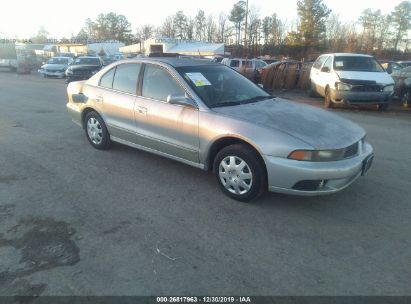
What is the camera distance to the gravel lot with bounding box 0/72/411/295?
273 cm

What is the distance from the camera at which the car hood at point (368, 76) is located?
10553 millimetres

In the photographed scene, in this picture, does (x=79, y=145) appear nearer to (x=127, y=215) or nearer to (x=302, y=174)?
(x=127, y=215)

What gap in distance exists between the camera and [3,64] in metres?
32.3

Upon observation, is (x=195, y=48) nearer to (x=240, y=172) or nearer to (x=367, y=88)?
(x=367, y=88)

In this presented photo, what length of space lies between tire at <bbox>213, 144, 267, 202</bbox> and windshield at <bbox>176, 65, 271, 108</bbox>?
698 millimetres

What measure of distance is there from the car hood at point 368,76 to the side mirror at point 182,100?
7885 mm

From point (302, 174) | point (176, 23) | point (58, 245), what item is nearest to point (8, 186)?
point (58, 245)

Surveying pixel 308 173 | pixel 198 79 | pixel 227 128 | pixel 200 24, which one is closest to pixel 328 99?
pixel 198 79

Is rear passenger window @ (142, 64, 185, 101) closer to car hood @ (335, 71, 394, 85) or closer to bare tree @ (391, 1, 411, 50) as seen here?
car hood @ (335, 71, 394, 85)

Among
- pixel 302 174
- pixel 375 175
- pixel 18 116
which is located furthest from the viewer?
pixel 18 116

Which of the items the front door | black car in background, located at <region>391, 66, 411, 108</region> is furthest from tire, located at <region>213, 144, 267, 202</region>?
black car in background, located at <region>391, 66, 411, 108</region>

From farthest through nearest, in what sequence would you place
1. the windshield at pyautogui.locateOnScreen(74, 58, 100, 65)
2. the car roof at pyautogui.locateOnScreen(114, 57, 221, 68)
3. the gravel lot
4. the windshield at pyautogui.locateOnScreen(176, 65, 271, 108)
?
the windshield at pyautogui.locateOnScreen(74, 58, 100, 65) → the car roof at pyautogui.locateOnScreen(114, 57, 221, 68) → the windshield at pyautogui.locateOnScreen(176, 65, 271, 108) → the gravel lot

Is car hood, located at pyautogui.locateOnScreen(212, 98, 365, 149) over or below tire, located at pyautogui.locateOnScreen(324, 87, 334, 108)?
over

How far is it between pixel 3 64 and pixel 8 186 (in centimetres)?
3304
